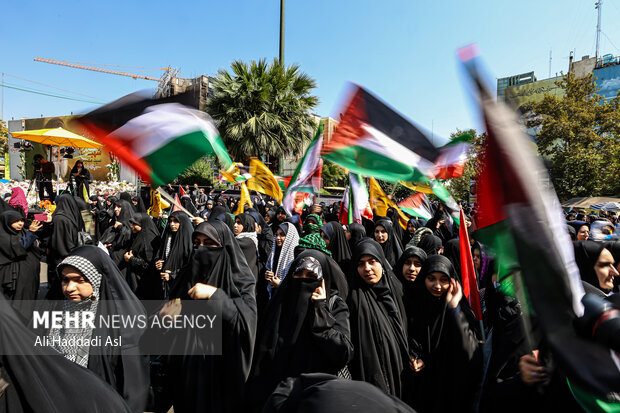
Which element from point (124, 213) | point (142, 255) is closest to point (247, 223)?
point (142, 255)

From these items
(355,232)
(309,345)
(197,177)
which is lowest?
(309,345)

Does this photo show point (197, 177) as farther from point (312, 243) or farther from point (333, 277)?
point (333, 277)

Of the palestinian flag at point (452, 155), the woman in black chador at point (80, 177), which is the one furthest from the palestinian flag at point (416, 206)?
the woman in black chador at point (80, 177)

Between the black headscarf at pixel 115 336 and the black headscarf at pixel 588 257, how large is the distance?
303cm

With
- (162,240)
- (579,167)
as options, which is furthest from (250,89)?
(579,167)

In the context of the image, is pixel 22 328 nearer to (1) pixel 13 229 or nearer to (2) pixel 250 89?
(1) pixel 13 229

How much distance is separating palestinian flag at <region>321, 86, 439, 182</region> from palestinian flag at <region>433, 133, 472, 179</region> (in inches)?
8.0

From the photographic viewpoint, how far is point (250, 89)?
13711 mm

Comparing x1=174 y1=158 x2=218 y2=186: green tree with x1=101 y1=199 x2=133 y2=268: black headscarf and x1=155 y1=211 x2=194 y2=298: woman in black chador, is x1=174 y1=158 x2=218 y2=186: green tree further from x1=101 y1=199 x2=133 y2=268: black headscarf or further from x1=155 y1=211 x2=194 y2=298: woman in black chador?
x1=155 y1=211 x2=194 y2=298: woman in black chador

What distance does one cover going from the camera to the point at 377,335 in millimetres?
2570

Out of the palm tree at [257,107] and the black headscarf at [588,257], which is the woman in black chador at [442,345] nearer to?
the black headscarf at [588,257]

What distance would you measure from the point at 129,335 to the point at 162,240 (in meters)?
2.63

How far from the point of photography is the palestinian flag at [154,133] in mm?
2193

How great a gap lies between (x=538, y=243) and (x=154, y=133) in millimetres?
2172
